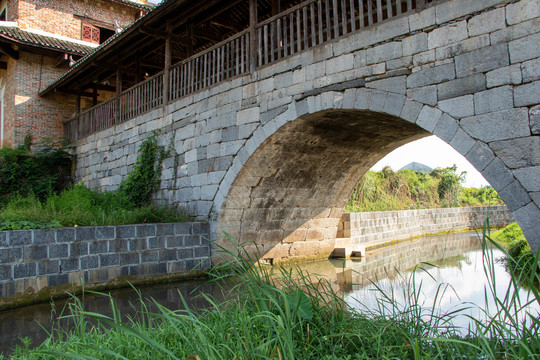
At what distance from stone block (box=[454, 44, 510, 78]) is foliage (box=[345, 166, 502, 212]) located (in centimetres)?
723

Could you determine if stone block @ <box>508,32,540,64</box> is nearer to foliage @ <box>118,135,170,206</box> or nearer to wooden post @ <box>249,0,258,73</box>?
wooden post @ <box>249,0,258,73</box>

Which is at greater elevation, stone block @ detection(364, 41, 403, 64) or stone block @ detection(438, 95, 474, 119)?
stone block @ detection(364, 41, 403, 64)

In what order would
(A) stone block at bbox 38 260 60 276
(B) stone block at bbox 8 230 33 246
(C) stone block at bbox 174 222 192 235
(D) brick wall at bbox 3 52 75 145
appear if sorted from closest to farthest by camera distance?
(B) stone block at bbox 8 230 33 246 < (A) stone block at bbox 38 260 60 276 < (C) stone block at bbox 174 222 192 235 < (D) brick wall at bbox 3 52 75 145

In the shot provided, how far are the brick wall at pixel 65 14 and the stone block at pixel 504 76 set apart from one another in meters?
15.3

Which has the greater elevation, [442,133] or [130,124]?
[130,124]

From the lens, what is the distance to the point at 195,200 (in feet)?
25.2

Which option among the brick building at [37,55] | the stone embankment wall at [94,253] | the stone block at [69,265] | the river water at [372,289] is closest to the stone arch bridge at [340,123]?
the stone embankment wall at [94,253]

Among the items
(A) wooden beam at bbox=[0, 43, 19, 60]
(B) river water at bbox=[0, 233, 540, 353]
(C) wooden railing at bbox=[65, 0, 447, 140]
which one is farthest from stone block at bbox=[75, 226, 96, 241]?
(A) wooden beam at bbox=[0, 43, 19, 60]

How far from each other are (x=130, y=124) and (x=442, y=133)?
741 cm

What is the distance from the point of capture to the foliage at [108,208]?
19.2 ft

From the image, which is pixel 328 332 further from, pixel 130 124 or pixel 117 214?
pixel 130 124

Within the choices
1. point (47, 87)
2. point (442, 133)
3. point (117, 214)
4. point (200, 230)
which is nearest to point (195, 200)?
point (200, 230)

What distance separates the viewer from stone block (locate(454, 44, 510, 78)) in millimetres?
3941

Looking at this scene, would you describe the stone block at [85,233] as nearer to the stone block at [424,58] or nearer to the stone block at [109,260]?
the stone block at [109,260]
